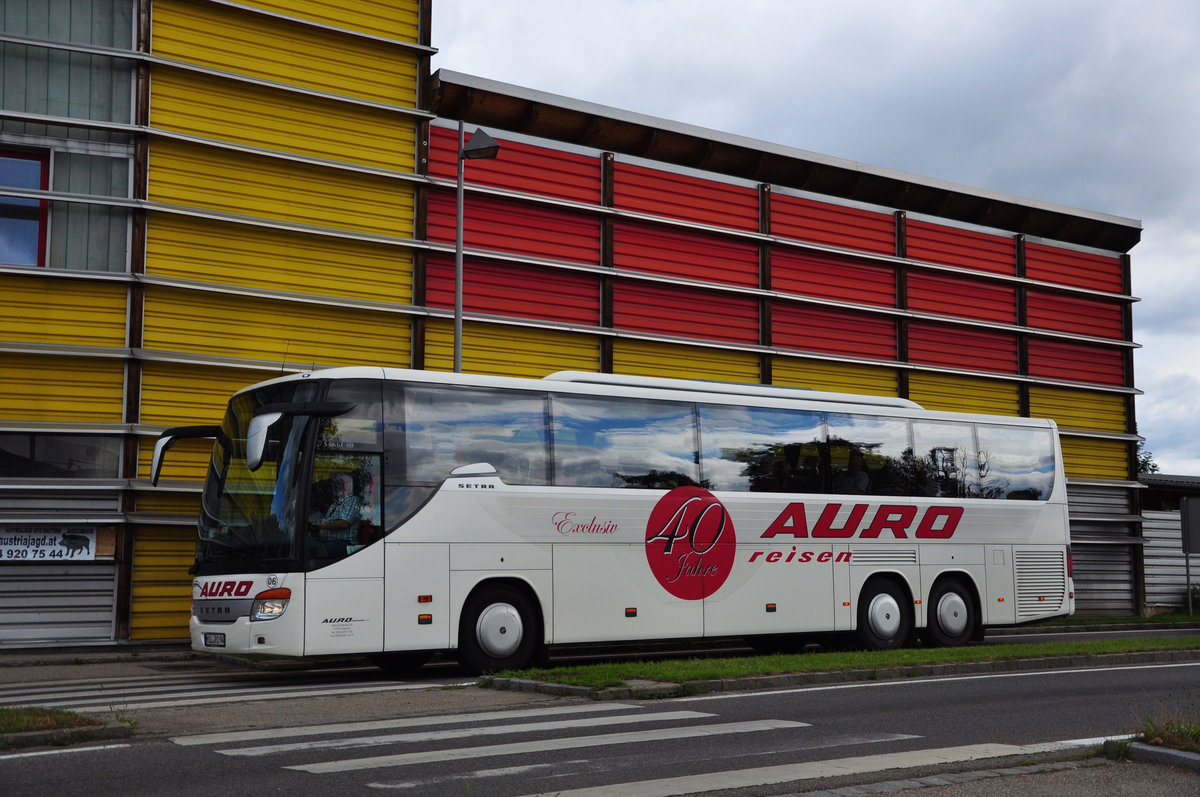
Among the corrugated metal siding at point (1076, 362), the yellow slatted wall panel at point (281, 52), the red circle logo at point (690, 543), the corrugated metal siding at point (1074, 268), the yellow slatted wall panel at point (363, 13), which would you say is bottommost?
the red circle logo at point (690, 543)

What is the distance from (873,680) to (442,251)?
1264cm

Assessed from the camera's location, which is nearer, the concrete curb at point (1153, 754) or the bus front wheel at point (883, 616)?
the concrete curb at point (1153, 754)

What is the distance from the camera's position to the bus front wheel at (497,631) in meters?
15.0

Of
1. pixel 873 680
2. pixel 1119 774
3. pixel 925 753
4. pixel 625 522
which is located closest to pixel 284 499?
pixel 625 522

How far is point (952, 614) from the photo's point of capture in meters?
20.0

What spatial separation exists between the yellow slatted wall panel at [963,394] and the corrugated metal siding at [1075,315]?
2.21 m

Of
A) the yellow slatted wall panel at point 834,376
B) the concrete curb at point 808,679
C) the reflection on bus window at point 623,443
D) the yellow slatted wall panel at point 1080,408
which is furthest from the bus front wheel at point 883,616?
the yellow slatted wall panel at point 1080,408

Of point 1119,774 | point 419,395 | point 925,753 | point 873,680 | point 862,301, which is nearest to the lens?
point 1119,774

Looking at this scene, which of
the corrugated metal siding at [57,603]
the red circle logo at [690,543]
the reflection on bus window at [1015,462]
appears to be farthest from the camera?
the reflection on bus window at [1015,462]

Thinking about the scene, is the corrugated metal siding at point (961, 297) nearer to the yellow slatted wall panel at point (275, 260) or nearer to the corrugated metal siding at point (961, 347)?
the corrugated metal siding at point (961, 347)

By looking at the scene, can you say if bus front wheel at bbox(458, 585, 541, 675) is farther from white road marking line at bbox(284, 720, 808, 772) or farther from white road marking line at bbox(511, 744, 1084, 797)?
white road marking line at bbox(511, 744, 1084, 797)

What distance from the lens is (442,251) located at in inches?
923

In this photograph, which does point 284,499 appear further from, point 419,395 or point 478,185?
point 478,185

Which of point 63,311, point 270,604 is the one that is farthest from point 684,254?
point 270,604
